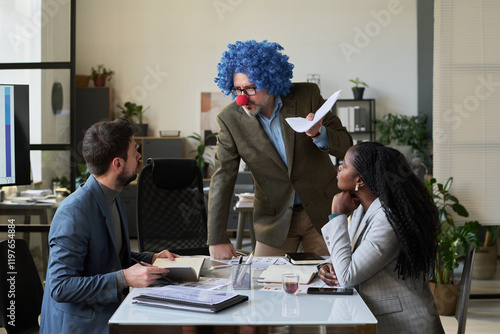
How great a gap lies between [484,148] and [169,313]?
3538mm

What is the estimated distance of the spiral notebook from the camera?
1.62 m

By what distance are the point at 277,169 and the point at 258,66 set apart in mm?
507

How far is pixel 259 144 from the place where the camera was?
2.71 meters

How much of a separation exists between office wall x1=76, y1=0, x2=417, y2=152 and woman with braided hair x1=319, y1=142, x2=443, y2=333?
21.1 ft

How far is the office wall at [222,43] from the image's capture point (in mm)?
8133

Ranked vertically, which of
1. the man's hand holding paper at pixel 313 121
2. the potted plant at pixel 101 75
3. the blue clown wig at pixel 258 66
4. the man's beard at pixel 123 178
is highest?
the potted plant at pixel 101 75

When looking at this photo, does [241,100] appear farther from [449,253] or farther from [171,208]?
[449,253]

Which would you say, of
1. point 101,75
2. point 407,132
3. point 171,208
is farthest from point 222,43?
point 171,208

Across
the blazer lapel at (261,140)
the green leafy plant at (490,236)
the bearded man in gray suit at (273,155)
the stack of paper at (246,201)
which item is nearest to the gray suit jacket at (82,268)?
the bearded man in gray suit at (273,155)

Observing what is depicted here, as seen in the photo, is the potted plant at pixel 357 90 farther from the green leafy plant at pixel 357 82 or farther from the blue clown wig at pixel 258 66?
the blue clown wig at pixel 258 66

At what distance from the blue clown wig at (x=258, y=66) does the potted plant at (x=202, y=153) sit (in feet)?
16.8

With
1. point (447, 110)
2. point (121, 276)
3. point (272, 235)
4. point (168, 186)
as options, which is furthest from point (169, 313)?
point (447, 110)

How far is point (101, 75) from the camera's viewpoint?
27.2 feet

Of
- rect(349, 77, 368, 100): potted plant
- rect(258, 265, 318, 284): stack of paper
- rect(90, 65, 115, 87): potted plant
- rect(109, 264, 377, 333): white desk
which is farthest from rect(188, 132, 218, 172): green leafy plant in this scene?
rect(109, 264, 377, 333): white desk
